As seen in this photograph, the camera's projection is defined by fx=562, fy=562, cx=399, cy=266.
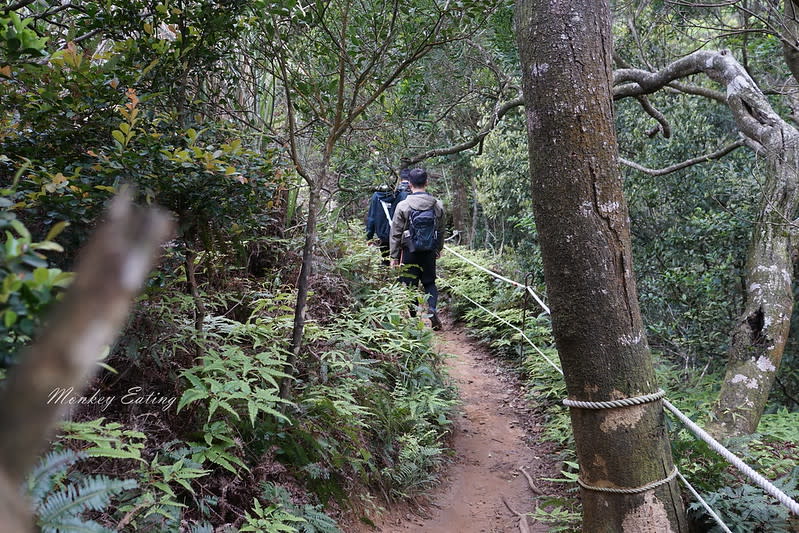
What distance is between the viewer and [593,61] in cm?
269

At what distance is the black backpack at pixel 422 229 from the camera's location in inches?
307

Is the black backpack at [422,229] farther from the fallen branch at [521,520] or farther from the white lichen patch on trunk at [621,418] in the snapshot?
the white lichen patch on trunk at [621,418]

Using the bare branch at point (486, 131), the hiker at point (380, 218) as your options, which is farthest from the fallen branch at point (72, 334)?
the hiker at point (380, 218)

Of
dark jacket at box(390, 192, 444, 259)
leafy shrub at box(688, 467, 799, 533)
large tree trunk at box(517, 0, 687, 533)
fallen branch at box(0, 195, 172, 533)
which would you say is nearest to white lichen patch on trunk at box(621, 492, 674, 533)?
large tree trunk at box(517, 0, 687, 533)

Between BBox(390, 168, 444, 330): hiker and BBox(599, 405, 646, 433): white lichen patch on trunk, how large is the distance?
501cm

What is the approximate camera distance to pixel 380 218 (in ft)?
31.8

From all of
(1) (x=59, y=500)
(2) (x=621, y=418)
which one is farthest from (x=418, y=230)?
(1) (x=59, y=500)

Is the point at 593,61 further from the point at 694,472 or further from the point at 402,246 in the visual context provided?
the point at 402,246

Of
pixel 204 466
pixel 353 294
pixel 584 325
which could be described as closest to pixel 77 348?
pixel 584 325

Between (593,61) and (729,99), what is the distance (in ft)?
9.41

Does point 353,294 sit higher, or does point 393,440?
point 353,294

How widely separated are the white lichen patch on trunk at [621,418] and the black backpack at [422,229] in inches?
207

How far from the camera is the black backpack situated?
7.79 meters

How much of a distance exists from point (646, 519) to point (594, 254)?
51.8 inches
